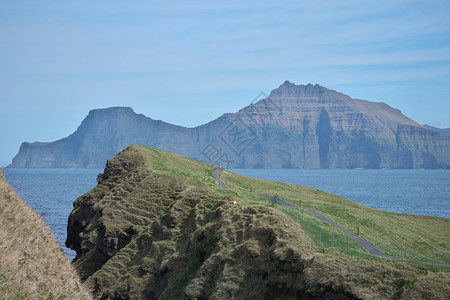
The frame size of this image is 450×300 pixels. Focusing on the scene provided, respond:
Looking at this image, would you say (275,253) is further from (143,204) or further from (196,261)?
(143,204)

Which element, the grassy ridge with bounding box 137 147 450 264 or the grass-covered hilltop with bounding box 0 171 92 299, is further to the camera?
the grassy ridge with bounding box 137 147 450 264

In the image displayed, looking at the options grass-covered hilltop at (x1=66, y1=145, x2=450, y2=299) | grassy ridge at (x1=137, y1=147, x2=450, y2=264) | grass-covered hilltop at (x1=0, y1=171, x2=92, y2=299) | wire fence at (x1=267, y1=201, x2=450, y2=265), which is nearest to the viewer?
grass-covered hilltop at (x1=0, y1=171, x2=92, y2=299)

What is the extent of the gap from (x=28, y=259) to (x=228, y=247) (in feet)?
53.9

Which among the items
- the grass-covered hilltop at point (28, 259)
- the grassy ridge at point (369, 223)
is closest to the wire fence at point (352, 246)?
the grassy ridge at point (369, 223)

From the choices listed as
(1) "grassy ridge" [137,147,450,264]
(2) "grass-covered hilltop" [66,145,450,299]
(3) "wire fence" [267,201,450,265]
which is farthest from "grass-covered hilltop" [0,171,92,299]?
(1) "grassy ridge" [137,147,450,264]

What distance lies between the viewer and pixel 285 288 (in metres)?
31.5

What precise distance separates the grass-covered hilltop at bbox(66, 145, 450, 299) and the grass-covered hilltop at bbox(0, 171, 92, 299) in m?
10.9

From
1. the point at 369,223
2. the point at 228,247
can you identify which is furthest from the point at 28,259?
the point at 369,223

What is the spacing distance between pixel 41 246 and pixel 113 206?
2529cm

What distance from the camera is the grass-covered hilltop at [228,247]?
29.2 m

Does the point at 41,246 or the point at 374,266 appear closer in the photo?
the point at 41,246

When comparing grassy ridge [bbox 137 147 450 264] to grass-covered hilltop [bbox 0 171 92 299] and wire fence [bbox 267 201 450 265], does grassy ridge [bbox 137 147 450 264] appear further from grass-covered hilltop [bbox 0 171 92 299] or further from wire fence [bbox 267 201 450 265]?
grass-covered hilltop [bbox 0 171 92 299]

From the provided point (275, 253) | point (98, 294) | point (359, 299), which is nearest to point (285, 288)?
point (275, 253)

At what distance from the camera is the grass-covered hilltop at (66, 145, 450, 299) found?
29234 mm
